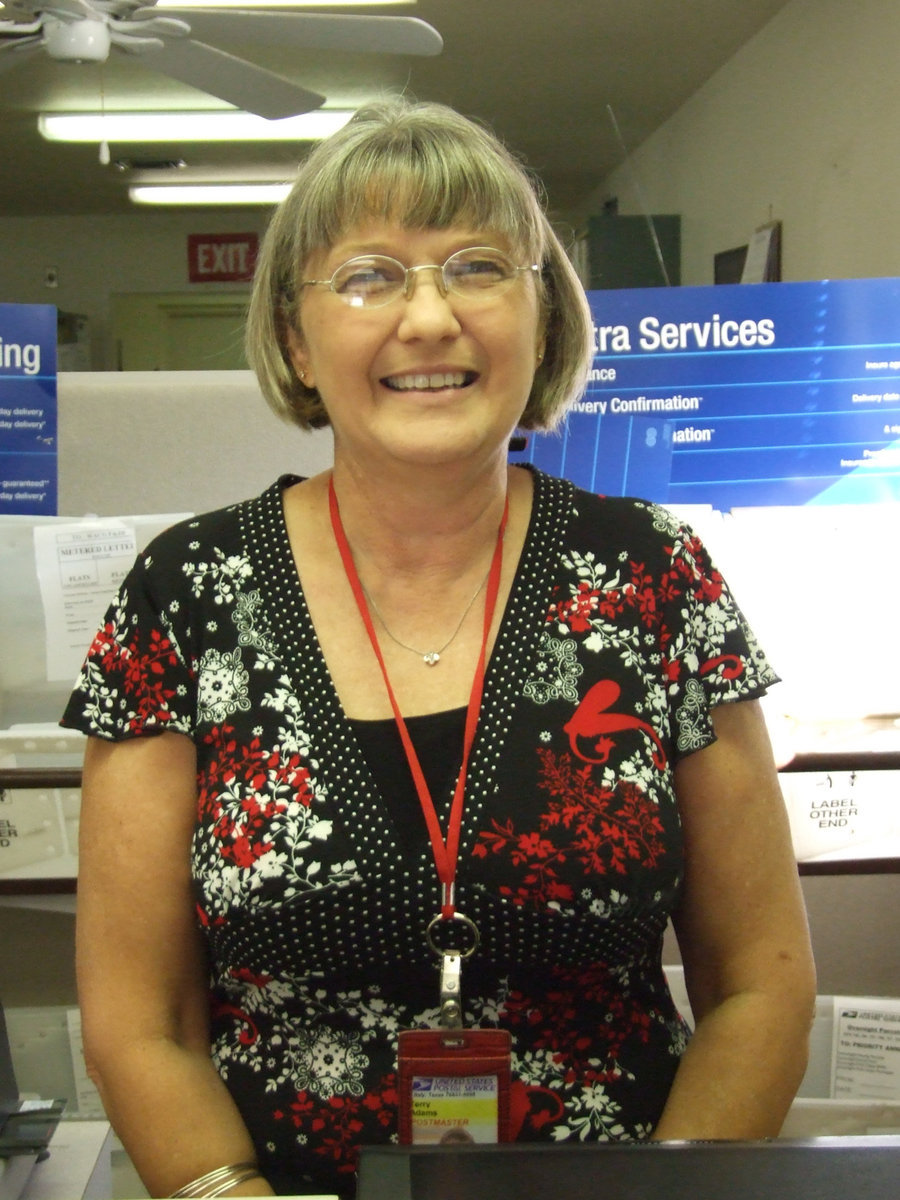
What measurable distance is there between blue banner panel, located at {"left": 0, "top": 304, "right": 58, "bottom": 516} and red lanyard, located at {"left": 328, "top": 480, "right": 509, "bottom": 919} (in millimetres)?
821

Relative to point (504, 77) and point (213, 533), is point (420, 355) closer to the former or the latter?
point (213, 533)

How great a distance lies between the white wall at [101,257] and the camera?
8.99 metres

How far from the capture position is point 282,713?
1004 mm

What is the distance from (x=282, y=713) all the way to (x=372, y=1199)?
58 centimetres

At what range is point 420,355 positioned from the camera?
1023 millimetres

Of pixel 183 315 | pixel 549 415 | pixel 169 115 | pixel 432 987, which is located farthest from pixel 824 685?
pixel 183 315

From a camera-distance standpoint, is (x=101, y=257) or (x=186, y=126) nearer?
(x=186, y=126)

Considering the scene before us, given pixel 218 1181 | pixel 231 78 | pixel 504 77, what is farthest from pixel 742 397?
pixel 504 77

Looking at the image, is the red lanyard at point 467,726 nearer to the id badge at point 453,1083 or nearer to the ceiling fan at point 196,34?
the id badge at point 453,1083

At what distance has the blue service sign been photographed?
6.02ft

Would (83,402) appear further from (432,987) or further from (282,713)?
(432,987)

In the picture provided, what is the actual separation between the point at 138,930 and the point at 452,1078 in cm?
30

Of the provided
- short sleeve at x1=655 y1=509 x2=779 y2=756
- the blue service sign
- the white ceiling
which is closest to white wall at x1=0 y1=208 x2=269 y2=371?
the white ceiling

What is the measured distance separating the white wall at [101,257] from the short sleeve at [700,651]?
8.46 metres
